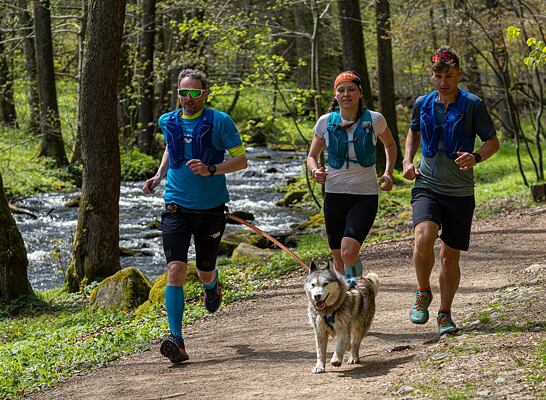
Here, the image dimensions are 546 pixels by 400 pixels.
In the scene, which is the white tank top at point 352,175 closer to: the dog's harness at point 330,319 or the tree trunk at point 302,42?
the dog's harness at point 330,319

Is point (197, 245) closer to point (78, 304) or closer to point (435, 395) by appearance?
point (435, 395)

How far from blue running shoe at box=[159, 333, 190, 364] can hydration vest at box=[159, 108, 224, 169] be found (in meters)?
1.40

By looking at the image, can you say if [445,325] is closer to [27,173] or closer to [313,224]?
[313,224]

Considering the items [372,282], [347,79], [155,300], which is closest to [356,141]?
[347,79]

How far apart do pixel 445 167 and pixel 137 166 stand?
21800mm

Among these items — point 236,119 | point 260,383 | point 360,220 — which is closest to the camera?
point 260,383

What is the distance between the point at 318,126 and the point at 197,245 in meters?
1.46

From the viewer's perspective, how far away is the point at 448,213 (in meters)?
6.68

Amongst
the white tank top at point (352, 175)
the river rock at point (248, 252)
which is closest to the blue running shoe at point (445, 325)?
the white tank top at point (352, 175)

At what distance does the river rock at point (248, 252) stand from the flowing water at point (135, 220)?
134cm

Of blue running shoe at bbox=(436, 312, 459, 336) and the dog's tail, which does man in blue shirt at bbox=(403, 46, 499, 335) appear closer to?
blue running shoe at bbox=(436, 312, 459, 336)

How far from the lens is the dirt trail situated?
20.0ft

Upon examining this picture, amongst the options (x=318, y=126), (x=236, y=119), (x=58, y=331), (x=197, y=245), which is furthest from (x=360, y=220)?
(x=236, y=119)

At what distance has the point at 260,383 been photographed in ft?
20.8
